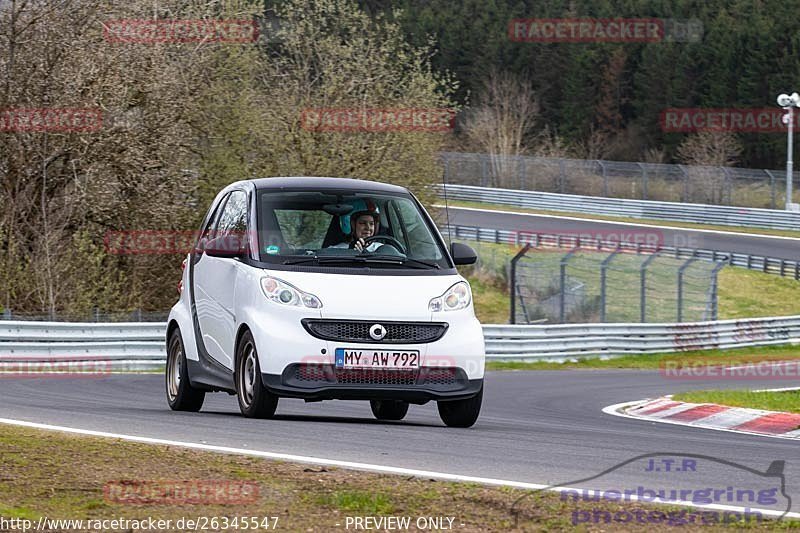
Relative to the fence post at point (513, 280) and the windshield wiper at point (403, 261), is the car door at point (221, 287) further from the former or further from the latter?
the fence post at point (513, 280)

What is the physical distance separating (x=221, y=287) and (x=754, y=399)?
7.97 metres

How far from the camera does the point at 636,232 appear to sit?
54031 mm

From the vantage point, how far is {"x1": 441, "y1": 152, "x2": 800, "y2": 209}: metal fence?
196 feet

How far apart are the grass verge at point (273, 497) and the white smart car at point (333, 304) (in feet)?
5.94

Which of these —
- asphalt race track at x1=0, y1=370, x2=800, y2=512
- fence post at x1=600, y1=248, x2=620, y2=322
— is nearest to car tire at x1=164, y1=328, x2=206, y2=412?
asphalt race track at x1=0, y1=370, x2=800, y2=512

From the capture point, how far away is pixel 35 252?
→ 1014 inches

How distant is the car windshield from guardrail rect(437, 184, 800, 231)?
153 ft

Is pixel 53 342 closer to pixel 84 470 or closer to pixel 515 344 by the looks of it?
pixel 515 344

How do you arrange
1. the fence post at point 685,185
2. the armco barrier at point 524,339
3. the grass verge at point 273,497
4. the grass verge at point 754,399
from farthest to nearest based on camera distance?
the fence post at point 685,185
the armco barrier at point 524,339
the grass verge at point 754,399
the grass verge at point 273,497

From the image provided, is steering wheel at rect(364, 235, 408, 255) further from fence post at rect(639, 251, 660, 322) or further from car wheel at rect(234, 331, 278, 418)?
fence post at rect(639, 251, 660, 322)

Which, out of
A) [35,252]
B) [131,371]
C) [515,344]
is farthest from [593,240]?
[131,371]

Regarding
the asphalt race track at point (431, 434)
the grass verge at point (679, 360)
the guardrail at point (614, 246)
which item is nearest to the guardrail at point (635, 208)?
the guardrail at point (614, 246)

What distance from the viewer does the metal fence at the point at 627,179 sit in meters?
59.8

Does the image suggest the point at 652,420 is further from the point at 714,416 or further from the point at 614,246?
the point at 614,246
